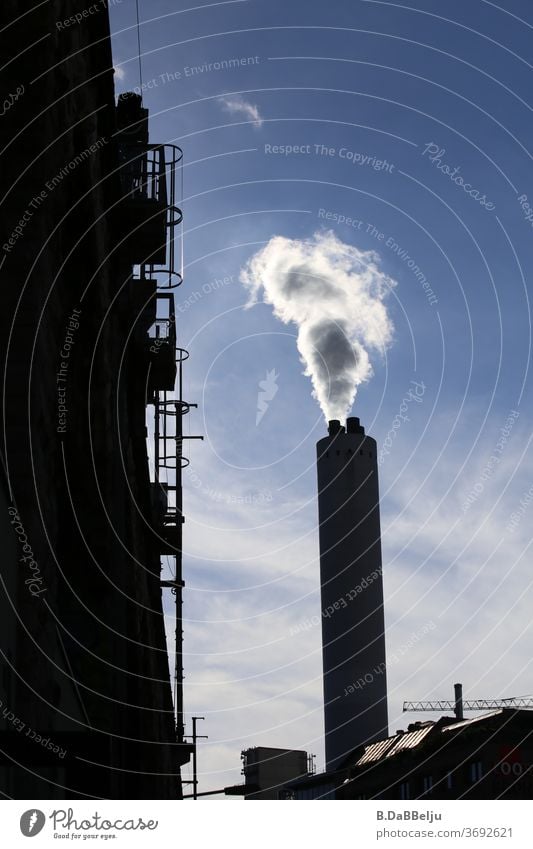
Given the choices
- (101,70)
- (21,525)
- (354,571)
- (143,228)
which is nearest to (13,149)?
(21,525)

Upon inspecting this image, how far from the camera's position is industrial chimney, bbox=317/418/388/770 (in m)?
54.7

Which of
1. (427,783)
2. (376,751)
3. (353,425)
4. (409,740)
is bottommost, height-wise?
(427,783)

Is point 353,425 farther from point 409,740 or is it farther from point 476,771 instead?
point 476,771

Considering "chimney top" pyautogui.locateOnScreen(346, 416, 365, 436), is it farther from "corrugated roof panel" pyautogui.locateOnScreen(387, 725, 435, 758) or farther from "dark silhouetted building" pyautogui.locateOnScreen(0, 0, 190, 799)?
"dark silhouetted building" pyautogui.locateOnScreen(0, 0, 190, 799)

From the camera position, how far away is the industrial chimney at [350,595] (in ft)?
180

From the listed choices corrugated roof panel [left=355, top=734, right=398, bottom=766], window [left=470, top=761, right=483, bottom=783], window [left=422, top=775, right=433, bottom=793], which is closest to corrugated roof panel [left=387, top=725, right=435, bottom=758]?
corrugated roof panel [left=355, top=734, right=398, bottom=766]

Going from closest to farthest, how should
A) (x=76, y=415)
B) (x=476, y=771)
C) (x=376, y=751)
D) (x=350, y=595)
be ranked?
(x=76, y=415), (x=476, y=771), (x=376, y=751), (x=350, y=595)

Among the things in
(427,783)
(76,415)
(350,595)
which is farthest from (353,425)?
(76,415)

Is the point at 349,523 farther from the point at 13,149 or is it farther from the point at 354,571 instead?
the point at 13,149

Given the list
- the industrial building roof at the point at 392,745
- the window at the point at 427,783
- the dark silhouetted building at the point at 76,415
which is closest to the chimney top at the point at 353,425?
the industrial building roof at the point at 392,745

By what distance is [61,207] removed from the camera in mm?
10781

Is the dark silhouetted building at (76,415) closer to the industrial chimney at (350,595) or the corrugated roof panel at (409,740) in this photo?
the corrugated roof panel at (409,740)

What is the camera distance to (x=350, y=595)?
56.7 meters
